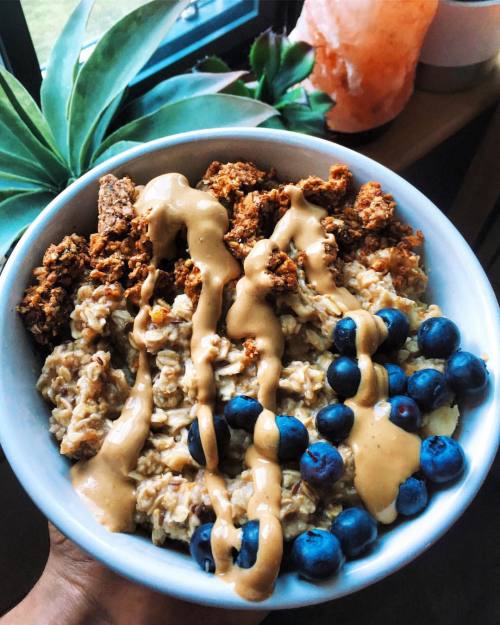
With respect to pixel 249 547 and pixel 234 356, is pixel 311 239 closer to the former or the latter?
pixel 234 356

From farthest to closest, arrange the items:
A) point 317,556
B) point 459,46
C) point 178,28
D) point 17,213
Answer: point 178,28
point 459,46
point 17,213
point 317,556

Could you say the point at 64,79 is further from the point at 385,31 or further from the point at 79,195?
the point at 385,31

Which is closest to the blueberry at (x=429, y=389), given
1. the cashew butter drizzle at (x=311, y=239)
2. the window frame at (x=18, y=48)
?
the cashew butter drizzle at (x=311, y=239)

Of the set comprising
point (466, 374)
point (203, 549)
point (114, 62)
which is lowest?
point (203, 549)

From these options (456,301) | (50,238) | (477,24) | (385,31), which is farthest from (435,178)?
(50,238)

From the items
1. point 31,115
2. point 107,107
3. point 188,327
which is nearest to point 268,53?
point 107,107
